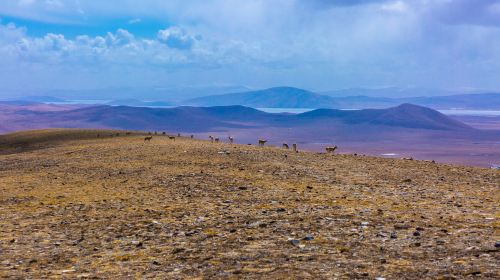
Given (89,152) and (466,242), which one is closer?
(466,242)

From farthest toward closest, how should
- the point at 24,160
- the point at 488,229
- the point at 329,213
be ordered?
the point at 24,160 → the point at 329,213 → the point at 488,229

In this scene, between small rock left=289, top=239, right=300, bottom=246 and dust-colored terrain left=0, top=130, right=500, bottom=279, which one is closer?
dust-colored terrain left=0, top=130, right=500, bottom=279

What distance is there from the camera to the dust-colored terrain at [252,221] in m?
10.1

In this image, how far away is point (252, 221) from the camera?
46.6 ft

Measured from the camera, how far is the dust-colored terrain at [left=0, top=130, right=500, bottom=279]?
33.2ft

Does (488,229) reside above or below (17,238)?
above

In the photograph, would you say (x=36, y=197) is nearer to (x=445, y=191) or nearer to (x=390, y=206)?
(x=390, y=206)

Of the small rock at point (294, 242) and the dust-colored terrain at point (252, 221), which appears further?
the small rock at point (294, 242)

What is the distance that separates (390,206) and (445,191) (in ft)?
14.0

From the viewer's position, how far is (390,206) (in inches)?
624

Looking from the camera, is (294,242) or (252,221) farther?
(252,221)

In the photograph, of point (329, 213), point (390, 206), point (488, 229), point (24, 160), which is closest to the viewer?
point (488, 229)

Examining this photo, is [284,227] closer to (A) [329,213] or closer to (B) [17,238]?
(A) [329,213]

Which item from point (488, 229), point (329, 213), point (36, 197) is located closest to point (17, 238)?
point (36, 197)
